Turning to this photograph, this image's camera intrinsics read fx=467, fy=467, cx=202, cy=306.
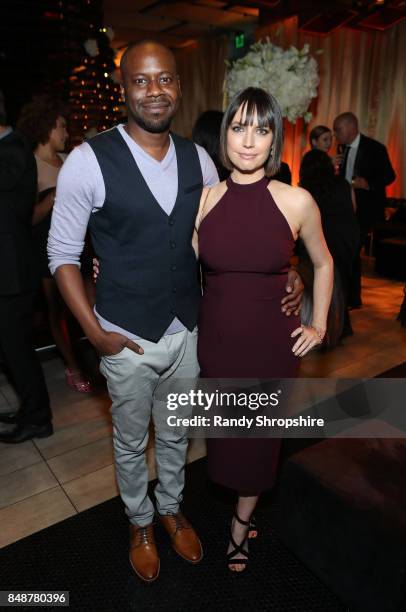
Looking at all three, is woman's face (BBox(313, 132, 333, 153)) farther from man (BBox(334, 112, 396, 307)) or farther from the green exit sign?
the green exit sign

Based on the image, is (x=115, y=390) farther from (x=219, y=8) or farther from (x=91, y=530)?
(x=219, y=8)

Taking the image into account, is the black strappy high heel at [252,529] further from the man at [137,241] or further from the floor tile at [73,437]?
the floor tile at [73,437]

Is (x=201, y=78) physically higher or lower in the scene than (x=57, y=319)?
higher

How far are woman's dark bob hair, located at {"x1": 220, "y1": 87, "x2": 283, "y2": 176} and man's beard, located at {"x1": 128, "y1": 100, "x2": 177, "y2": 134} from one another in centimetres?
19

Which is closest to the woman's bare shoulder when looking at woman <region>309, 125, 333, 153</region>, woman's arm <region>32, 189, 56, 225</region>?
woman's arm <region>32, 189, 56, 225</region>

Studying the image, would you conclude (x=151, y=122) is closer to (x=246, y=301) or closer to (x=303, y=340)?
(x=246, y=301)

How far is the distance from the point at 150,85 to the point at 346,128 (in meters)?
3.57

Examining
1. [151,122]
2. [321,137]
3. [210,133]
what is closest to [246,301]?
[151,122]

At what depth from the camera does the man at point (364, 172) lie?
448 cm

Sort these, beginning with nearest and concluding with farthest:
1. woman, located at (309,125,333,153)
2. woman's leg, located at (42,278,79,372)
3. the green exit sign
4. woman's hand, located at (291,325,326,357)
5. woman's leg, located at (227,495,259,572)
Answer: woman's hand, located at (291,325,326,357)
woman's leg, located at (227,495,259,572)
woman's leg, located at (42,278,79,372)
woman, located at (309,125,333,153)
the green exit sign

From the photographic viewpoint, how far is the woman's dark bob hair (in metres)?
1.40

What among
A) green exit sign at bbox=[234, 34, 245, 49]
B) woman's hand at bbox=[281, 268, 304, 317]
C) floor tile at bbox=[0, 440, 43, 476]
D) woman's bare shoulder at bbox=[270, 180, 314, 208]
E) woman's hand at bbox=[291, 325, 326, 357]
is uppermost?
green exit sign at bbox=[234, 34, 245, 49]

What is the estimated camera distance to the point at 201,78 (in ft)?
31.0

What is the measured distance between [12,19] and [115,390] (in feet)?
17.6
